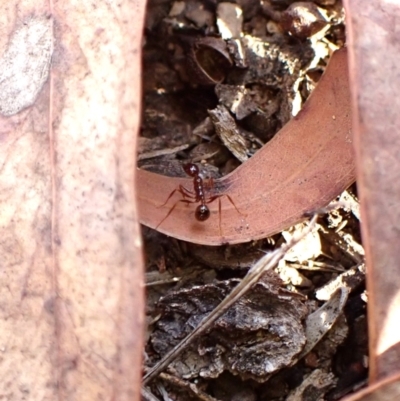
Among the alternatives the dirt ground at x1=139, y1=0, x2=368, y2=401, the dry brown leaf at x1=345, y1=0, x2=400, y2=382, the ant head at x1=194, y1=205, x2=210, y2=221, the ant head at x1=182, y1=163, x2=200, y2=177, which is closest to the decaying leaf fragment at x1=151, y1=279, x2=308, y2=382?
the dirt ground at x1=139, y1=0, x2=368, y2=401

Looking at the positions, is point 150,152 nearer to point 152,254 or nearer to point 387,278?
point 152,254

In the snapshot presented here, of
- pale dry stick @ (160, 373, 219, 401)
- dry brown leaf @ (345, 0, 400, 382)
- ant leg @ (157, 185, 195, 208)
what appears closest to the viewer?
dry brown leaf @ (345, 0, 400, 382)

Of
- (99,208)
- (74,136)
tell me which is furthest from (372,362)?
(74,136)

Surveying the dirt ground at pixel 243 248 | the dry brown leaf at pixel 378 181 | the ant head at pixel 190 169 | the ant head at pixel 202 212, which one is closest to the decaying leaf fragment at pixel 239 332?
the dirt ground at pixel 243 248

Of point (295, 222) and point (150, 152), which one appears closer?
point (295, 222)

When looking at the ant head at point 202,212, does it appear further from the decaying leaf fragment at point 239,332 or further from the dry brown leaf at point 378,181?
the dry brown leaf at point 378,181

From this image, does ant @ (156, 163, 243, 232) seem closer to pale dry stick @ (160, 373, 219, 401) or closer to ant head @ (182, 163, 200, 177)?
ant head @ (182, 163, 200, 177)
